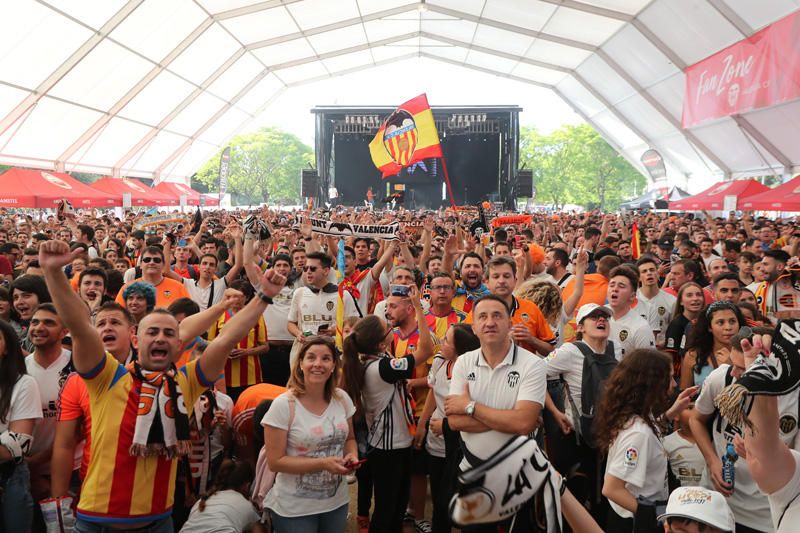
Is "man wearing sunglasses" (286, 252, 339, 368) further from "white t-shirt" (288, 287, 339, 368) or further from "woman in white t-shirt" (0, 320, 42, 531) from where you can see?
"woman in white t-shirt" (0, 320, 42, 531)

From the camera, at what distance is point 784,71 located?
16.3 m

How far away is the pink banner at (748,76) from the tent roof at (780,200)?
6.98 feet

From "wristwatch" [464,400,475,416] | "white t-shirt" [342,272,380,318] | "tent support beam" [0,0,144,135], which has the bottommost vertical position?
"wristwatch" [464,400,475,416]

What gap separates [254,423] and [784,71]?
16925 millimetres

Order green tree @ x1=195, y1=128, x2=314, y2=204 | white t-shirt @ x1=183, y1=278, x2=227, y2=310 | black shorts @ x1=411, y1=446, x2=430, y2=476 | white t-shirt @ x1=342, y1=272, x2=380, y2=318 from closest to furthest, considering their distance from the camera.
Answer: black shorts @ x1=411, y1=446, x2=430, y2=476 < white t-shirt @ x1=342, y1=272, x2=380, y2=318 < white t-shirt @ x1=183, y1=278, x2=227, y2=310 < green tree @ x1=195, y1=128, x2=314, y2=204

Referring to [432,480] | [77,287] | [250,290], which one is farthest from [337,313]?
[77,287]

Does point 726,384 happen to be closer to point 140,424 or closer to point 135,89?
point 140,424

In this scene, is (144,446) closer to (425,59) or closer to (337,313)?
(337,313)

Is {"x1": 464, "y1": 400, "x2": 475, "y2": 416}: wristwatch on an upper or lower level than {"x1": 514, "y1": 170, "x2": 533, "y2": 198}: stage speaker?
lower

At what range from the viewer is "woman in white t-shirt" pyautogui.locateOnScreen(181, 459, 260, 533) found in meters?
3.57

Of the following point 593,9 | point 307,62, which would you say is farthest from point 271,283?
point 307,62

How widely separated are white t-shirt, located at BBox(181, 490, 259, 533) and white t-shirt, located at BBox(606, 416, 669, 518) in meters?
1.97

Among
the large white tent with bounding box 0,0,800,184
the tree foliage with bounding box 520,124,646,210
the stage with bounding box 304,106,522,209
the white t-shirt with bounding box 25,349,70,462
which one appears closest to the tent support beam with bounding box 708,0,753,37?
the large white tent with bounding box 0,0,800,184

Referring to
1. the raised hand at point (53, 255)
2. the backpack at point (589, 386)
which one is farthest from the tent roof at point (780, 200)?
the raised hand at point (53, 255)
